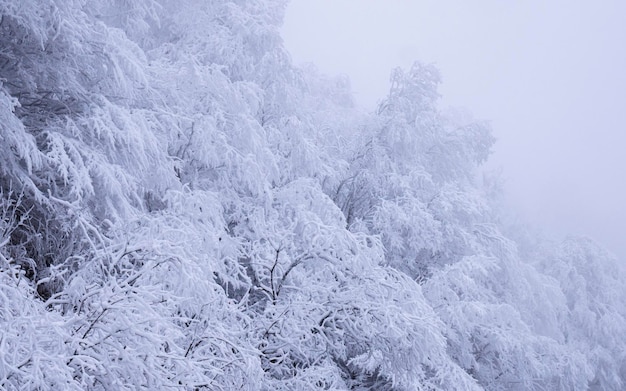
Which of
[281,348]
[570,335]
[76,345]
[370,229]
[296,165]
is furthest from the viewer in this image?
[570,335]

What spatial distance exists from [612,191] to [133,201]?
100 metres

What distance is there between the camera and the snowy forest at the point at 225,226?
11.9 feet

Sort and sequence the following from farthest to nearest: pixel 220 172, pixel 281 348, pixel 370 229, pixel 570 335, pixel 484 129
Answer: pixel 570 335
pixel 484 129
pixel 370 229
pixel 220 172
pixel 281 348

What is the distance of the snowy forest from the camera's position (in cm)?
362

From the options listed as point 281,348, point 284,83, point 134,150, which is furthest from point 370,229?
point 134,150

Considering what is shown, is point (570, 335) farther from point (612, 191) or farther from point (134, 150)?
point (612, 191)

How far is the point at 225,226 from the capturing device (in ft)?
23.5

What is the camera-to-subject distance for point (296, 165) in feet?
31.2

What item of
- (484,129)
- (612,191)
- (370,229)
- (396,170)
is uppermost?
(612,191)

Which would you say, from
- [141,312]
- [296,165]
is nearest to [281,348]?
[141,312]

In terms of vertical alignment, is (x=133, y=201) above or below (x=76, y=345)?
below

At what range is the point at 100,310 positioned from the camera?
3.30 metres

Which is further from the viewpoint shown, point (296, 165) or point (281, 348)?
point (296, 165)

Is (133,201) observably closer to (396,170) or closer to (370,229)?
(370,229)
